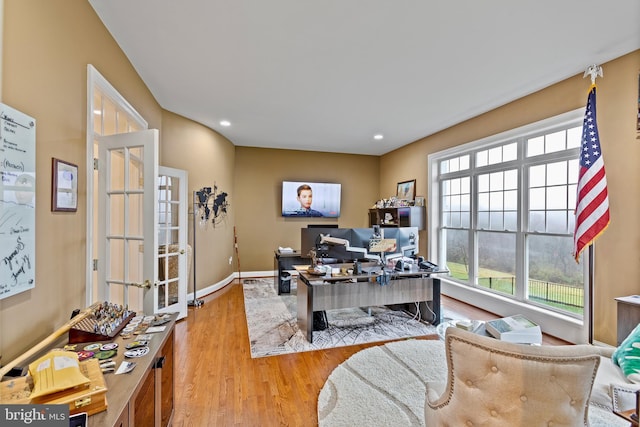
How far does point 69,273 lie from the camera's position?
1777 millimetres

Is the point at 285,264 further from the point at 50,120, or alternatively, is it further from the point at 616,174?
the point at 616,174

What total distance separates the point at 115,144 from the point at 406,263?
132 inches

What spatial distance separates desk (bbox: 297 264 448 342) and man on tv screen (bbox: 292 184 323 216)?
3.05 metres

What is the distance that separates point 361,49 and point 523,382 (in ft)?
8.67

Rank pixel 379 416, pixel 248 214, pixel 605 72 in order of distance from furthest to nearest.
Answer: pixel 248 214
pixel 605 72
pixel 379 416

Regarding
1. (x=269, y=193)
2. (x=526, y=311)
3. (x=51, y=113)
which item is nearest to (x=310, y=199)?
(x=269, y=193)

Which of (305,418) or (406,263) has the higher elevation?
(406,263)

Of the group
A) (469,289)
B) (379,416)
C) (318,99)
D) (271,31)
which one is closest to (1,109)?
(271,31)

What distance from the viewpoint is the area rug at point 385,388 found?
1912mm

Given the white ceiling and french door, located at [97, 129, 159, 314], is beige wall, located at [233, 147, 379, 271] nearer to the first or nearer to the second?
the white ceiling

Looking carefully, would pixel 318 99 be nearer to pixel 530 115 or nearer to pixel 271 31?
pixel 271 31

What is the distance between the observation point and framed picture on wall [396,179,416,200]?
18.7 feet

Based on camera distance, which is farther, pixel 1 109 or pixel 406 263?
pixel 406 263

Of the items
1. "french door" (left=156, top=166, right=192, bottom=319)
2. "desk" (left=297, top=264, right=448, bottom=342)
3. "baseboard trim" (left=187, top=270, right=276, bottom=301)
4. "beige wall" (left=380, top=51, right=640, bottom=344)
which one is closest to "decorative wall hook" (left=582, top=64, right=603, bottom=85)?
"beige wall" (left=380, top=51, right=640, bottom=344)
